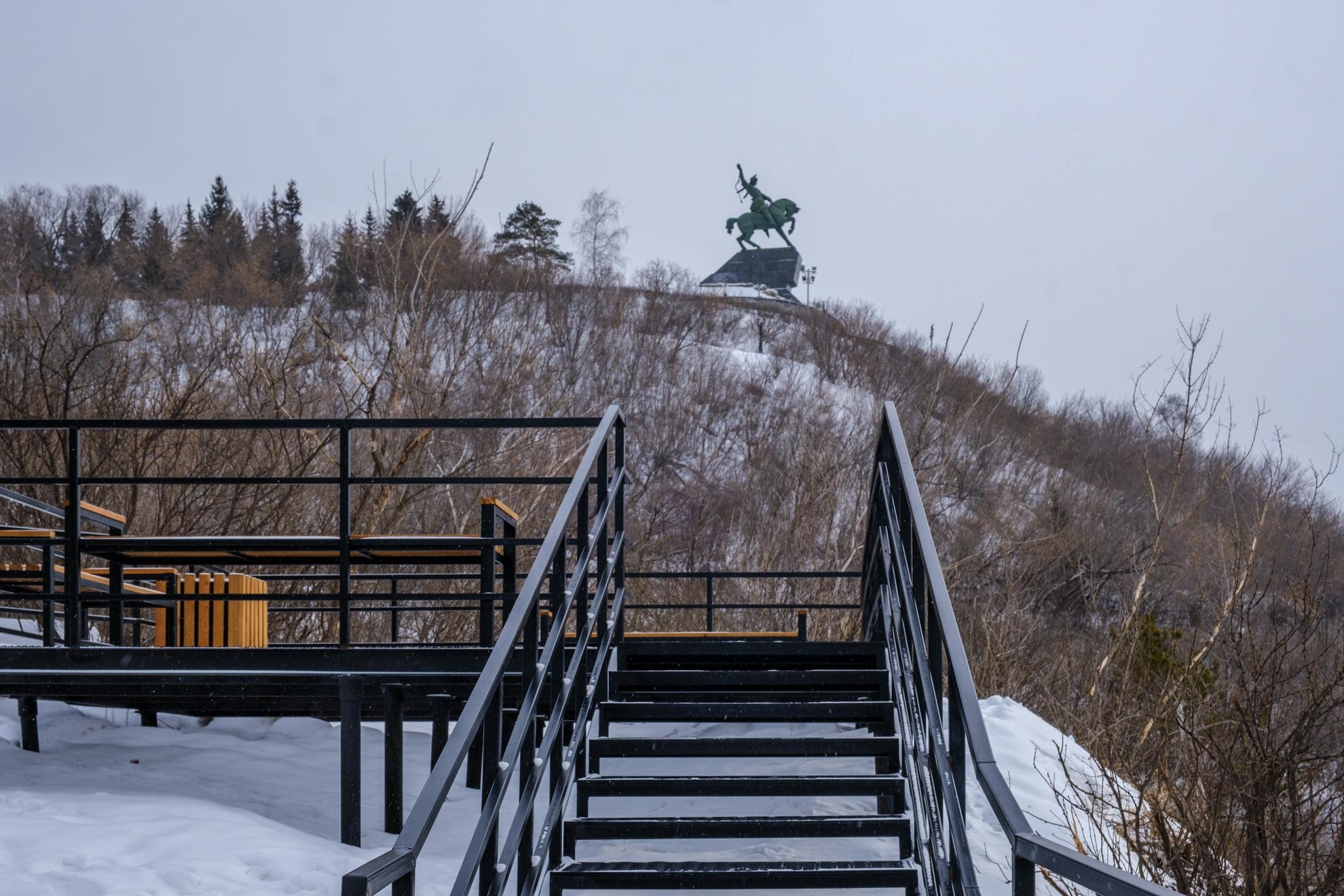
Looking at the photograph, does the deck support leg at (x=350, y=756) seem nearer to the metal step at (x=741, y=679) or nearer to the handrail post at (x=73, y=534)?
the metal step at (x=741, y=679)

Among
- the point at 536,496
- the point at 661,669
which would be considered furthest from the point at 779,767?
the point at 536,496

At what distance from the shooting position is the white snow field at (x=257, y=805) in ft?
15.1

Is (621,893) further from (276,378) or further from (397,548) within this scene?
(276,378)

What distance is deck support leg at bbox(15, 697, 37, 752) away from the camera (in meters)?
7.12

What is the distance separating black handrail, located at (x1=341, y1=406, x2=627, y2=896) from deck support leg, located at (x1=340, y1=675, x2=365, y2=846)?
44.8 inches

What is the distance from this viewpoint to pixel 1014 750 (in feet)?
24.6

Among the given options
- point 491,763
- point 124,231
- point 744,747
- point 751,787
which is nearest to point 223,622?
point 744,747

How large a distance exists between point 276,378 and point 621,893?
577 inches

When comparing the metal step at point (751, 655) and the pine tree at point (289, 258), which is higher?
the pine tree at point (289, 258)

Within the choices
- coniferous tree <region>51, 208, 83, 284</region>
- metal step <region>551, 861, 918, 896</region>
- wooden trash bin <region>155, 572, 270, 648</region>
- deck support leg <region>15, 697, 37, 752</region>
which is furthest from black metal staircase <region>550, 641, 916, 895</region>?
coniferous tree <region>51, 208, 83, 284</region>

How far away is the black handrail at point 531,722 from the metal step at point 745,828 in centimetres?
25

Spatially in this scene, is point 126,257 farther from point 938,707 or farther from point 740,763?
point 938,707

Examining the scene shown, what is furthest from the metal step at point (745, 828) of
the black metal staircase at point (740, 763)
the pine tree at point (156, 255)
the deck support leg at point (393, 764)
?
the pine tree at point (156, 255)

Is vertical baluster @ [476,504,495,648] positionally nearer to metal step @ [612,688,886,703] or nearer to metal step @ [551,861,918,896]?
metal step @ [612,688,886,703]
